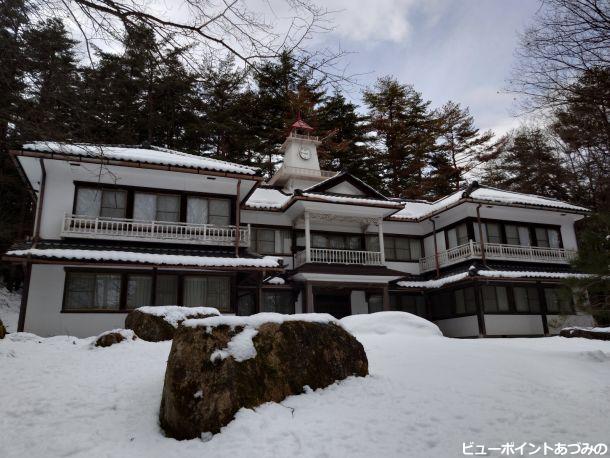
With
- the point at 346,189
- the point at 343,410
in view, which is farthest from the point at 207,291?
the point at 343,410

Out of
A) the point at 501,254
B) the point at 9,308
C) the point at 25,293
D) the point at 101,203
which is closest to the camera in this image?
the point at 25,293

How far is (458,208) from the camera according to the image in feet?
76.0

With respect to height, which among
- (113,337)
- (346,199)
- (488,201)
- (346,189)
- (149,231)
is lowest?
(113,337)

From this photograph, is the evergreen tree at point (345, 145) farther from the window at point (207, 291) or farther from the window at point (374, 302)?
the window at point (207, 291)

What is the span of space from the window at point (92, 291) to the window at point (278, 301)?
23.7 feet

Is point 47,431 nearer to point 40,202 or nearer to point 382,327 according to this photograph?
point 382,327

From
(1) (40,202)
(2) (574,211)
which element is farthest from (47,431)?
(2) (574,211)

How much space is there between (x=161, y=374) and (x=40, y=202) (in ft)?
39.0

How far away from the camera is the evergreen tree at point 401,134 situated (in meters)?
37.7

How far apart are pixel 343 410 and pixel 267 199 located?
18177 mm

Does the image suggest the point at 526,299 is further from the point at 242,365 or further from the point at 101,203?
the point at 101,203

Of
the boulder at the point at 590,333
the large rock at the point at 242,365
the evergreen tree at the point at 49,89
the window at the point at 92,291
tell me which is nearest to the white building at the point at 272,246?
the window at the point at 92,291

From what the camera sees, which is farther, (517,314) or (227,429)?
(517,314)

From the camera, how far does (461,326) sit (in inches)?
882
